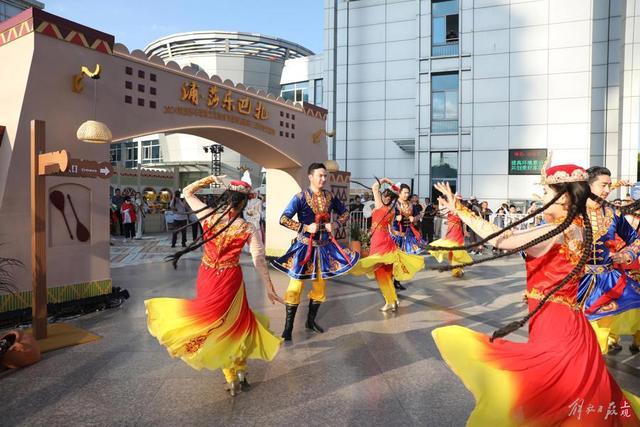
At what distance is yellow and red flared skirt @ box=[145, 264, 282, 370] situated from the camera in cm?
314

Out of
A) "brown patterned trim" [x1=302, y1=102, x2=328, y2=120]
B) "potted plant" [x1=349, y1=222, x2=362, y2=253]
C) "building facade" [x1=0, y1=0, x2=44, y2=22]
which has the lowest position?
"potted plant" [x1=349, y1=222, x2=362, y2=253]

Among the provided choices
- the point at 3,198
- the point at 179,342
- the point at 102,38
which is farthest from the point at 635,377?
the point at 102,38

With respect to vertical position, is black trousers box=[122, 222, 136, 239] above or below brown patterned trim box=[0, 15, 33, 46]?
below

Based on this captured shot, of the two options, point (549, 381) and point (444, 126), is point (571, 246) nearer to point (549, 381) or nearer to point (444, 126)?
point (549, 381)

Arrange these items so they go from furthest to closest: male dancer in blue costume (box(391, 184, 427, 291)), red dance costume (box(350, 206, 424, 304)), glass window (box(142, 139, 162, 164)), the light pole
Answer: glass window (box(142, 139, 162, 164)) → the light pole → male dancer in blue costume (box(391, 184, 427, 291)) → red dance costume (box(350, 206, 424, 304))

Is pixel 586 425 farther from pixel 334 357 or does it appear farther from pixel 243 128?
pixel 243 128

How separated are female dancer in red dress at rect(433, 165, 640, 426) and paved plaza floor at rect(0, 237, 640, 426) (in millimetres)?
876

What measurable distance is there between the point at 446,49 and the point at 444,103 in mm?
2190

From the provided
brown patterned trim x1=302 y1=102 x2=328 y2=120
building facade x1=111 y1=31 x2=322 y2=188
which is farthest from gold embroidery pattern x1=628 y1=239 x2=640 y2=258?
building facade x1=111 y1=31 x2=322 y2=188

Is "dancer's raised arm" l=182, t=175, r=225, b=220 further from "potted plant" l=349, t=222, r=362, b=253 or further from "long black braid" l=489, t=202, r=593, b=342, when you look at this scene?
"potted plant" l=349, t=222, r=362, b=253

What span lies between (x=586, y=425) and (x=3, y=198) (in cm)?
567

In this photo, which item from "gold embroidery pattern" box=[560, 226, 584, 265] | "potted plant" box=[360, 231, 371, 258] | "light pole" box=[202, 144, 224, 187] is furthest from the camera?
"light pole" box=[202, 144, 224, 187]

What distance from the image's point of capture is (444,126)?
18766 mm

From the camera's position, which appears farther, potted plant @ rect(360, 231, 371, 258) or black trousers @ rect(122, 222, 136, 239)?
black trousers @ rect(122, 222, 136, 239)
